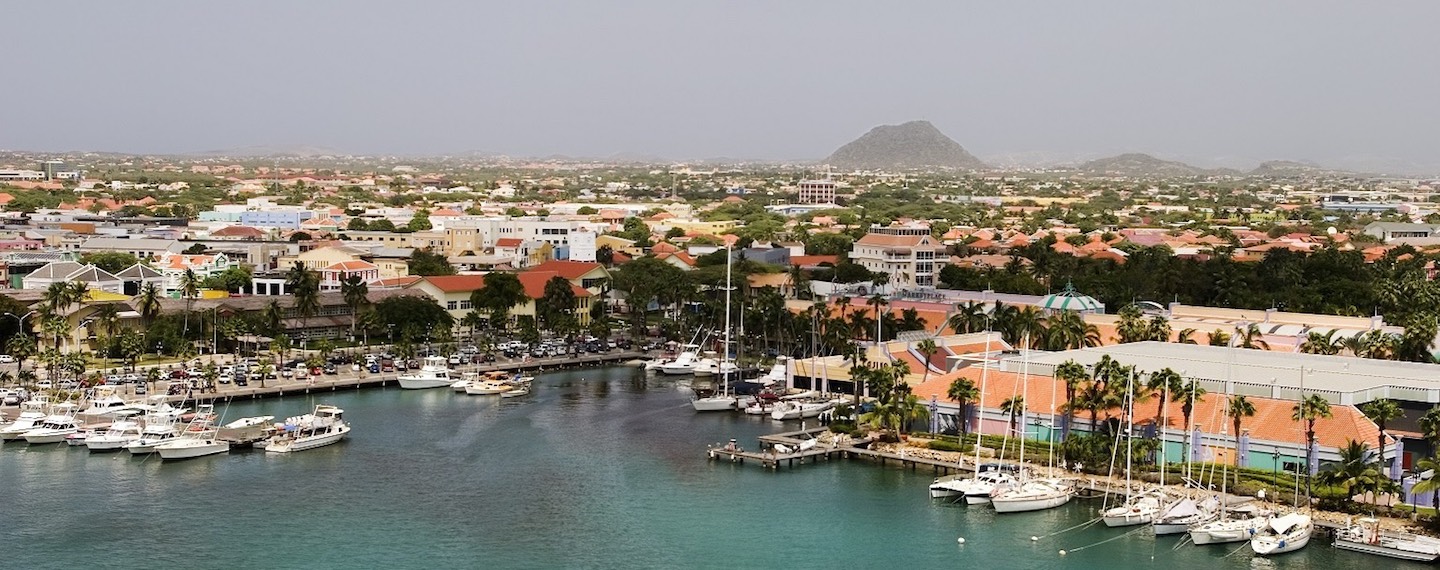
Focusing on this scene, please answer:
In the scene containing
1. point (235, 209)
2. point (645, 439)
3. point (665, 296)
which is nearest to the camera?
point (645, 439)

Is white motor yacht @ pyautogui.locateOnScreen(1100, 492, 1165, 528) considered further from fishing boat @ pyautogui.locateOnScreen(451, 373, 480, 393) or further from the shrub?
fishing boat @ pyautogui.locateOnScreen(451, 373, 480, 393)

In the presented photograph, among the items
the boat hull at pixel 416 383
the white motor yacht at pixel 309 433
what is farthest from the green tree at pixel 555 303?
the white motor yacht at pixel 309 433

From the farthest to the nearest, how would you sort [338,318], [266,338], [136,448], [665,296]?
[665,296] < [338,318] < [266,338] < [136,448]

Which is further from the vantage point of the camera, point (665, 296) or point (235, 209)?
point (235, 209)

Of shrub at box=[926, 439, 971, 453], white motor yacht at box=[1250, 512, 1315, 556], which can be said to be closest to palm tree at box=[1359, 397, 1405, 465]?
A: white motor yacht at box=[1250, 512, 1315, 556]

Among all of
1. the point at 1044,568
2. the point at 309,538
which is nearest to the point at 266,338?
the point at 309,538

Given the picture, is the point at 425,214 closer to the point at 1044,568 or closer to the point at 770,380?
the point at 770,380

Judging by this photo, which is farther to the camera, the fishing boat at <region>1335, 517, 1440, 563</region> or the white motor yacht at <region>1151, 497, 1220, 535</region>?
the white motor yacht at <region>1151, 497, 1220, 535</region>
